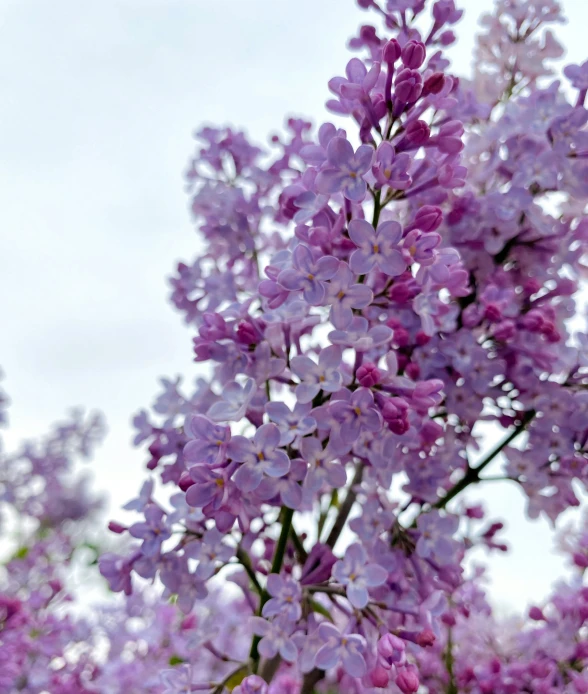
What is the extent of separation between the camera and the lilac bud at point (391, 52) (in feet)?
2.68

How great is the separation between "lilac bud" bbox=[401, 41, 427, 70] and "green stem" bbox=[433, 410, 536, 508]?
55cm

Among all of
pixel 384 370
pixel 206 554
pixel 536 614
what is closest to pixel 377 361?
pixel 384 370

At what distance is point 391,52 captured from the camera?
82 cm

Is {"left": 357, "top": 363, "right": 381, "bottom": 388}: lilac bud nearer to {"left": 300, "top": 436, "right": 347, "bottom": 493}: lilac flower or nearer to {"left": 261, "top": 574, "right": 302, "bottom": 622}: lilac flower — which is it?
{"left": 300, "top": 436, "right": 347, "bottom": 493}: lilac flower

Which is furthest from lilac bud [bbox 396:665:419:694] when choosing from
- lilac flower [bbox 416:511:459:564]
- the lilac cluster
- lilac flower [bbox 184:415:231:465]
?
lilac flower [bbox 184:415:231:465]

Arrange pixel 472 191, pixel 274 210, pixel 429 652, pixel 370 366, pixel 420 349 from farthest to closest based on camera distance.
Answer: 1. pixel 429 652
2. pixel 274 210
3. pixel 472 191
4. pixel 420 349
5. pixel 370 366

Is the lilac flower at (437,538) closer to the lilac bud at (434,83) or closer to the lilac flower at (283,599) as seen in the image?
the lilac flower at (283,599)

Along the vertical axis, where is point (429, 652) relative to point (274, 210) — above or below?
below

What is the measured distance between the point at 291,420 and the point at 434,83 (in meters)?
0.44

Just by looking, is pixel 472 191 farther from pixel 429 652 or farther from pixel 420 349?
pixel 429 652

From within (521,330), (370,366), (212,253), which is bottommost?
(370,366)

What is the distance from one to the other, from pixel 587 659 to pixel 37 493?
276 cm

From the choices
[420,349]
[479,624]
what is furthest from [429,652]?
[420,349]

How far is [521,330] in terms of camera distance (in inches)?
40.7
